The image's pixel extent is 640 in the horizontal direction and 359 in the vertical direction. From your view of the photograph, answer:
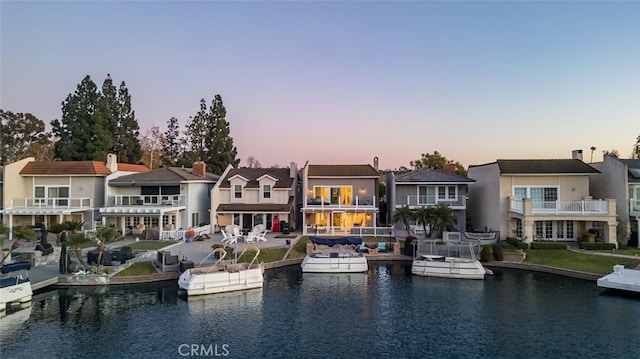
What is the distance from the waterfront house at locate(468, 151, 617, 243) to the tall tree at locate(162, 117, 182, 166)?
180ft

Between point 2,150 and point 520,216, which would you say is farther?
point 2,150

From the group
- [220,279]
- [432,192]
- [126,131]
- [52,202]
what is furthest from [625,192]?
[126,131]

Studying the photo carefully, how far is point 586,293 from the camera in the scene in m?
20.1

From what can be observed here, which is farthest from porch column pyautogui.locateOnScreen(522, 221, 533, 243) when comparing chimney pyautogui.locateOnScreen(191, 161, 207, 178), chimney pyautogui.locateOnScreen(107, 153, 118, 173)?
chimney pyautogui.locateOnScreen(107, 153, 118, 173)

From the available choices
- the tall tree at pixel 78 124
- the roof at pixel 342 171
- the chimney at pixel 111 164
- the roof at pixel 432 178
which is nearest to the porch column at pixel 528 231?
the roof at pixel 432 178

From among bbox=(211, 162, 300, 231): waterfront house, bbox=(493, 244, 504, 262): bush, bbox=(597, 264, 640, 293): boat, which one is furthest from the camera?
bbox=(211, 162, 300, 231): waterfront house

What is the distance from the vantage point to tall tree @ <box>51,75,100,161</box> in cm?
4969

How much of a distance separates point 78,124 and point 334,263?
147 feet

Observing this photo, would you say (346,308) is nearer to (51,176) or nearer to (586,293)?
(586,293)

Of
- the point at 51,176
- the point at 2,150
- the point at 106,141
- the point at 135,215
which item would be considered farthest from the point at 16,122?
the point at 135,215

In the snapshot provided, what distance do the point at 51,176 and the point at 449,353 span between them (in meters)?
38.5

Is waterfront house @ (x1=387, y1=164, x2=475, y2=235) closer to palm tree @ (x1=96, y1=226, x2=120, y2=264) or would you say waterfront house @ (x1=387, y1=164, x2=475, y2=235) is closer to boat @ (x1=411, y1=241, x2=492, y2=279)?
boat @ (x1=411, y1=241, x2=492, y2=279)

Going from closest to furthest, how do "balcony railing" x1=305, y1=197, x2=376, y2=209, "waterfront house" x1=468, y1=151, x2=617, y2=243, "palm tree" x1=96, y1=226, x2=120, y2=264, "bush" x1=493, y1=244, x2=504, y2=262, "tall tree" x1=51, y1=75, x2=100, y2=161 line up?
"palm tree" x1=96, y1=226, x2=120, y2=264, "bush" x1=493, y1=244, x2=504, y2=262, "waterfront house" x1=468, y1=151, x2=617, y2=243, "balcony railing" x1=305, y1=197, x2=376, y2=209, "tall tree" x1=51, y1=75, x2=100, y2=161

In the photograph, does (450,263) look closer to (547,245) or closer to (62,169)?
(547,245)
